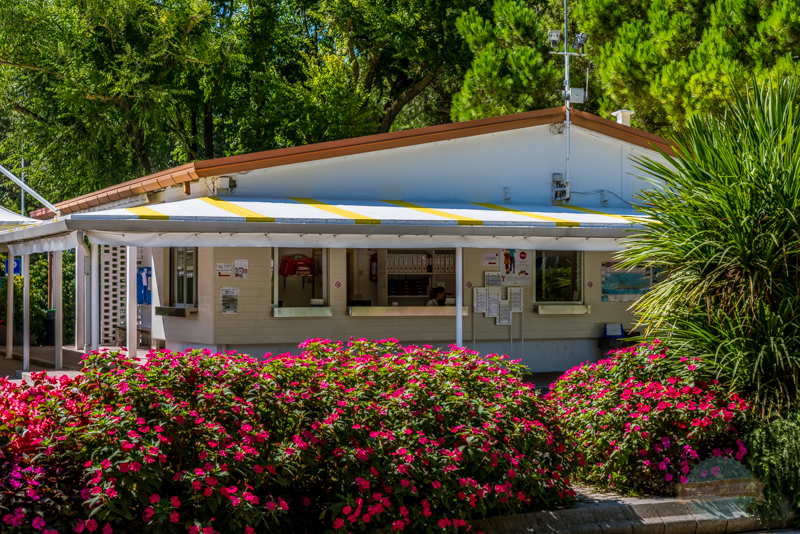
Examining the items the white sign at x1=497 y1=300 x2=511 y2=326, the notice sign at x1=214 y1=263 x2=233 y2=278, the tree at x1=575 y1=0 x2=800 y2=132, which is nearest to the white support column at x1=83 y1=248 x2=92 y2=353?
the notice sign at x1=214 y1=263 x2=233 y2=278

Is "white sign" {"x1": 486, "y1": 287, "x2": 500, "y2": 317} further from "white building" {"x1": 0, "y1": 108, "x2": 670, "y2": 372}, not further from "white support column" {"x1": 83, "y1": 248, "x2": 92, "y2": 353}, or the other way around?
"white support column" {"x1": 83, "y1": 248, "x2": 92, "y2": 353}

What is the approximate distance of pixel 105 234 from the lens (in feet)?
34.2

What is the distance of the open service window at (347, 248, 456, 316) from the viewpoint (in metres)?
14.1

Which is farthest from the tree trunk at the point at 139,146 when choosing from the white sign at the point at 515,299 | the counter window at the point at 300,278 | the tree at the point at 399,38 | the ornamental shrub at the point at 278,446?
the ornamental shrub at the point at 278,446

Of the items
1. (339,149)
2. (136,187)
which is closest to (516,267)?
(339,149)

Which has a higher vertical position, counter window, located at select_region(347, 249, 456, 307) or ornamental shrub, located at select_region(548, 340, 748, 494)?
counter window, located at select_region(347, 249, 456, 307)

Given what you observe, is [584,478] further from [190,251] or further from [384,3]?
[384,3]

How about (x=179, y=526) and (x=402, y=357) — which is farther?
(x=402, y=357)

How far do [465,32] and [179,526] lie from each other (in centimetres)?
2388

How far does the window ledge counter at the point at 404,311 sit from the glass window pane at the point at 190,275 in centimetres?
262

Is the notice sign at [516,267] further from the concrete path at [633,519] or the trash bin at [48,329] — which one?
the trash bin at [48,329]

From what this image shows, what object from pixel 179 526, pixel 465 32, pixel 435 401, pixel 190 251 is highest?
pixel 465 32

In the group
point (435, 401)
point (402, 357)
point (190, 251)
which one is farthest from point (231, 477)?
point (190, 251)

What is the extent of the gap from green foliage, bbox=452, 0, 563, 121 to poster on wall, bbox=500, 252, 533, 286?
11091mm
